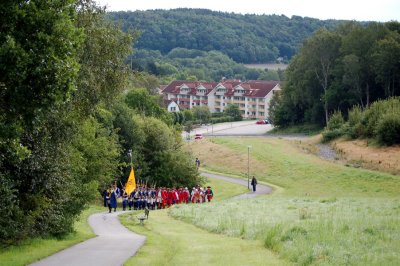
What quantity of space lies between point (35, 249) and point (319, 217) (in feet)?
41.2

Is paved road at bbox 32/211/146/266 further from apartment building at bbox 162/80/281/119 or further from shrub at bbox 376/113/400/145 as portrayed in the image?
apartment building at bbox 162/80/281/119

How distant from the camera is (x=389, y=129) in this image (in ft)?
254

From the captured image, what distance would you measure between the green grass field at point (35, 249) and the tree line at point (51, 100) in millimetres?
389

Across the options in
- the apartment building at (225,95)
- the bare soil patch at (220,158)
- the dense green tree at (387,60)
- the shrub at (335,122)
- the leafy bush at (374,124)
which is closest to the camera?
the bare soil patch at (220,158)

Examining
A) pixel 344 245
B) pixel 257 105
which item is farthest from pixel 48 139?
pixel 257 105

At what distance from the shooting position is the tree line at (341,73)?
336ft

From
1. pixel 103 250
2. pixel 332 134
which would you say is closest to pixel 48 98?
pixel 103 250

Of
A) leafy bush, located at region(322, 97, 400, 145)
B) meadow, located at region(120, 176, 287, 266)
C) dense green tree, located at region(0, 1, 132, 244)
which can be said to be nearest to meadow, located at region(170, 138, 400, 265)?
meadow, located at region(120, 176, 287, 266)

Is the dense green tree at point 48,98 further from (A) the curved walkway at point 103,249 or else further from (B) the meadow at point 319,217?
(B) the meadow at point 319,217

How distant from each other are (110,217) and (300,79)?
294 ft

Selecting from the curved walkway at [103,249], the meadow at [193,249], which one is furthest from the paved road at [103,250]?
the meadow at [193,249]

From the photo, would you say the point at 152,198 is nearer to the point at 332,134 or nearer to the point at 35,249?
the point at 35,249

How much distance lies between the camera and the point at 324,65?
11456 cm

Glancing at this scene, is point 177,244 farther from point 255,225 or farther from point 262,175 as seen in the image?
point 262,175
